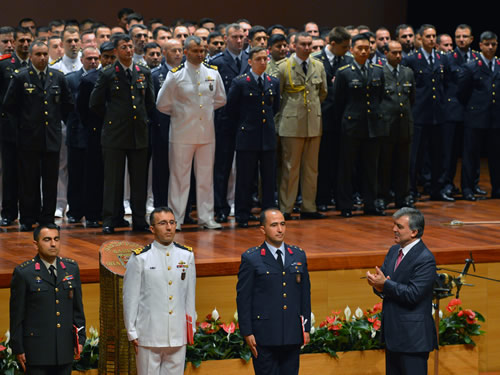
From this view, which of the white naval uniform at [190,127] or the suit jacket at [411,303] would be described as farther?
the white naval uniform at [190,127]

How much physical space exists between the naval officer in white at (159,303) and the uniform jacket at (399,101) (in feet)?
12.6

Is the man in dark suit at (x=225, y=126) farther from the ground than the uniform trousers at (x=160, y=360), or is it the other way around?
the man in dark suit at (x=225, y=126)

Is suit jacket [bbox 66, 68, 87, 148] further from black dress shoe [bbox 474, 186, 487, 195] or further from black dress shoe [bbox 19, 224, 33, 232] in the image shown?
black dress shoe [bbox 474, 186, 487, 195]

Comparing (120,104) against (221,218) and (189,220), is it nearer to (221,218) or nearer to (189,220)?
(189,220)

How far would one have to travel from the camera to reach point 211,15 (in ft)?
40.4

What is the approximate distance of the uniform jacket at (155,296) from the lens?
492cm

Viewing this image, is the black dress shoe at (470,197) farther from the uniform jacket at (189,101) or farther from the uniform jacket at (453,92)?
the uniform jacket at (189,101)

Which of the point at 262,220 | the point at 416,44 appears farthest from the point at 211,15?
the point at 262,220

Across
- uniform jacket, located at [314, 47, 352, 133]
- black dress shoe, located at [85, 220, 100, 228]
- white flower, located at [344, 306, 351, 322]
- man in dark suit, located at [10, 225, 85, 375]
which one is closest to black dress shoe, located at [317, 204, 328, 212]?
uniform jacket, located at [314, 47, 352, 133]

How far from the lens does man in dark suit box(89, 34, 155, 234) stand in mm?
7414

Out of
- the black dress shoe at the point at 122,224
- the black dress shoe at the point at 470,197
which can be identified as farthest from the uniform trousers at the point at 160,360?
the black dress shoe at the point at 470,197

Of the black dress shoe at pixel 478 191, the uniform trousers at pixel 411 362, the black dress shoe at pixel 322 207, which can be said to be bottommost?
the uniform trousers at pixel 411 362

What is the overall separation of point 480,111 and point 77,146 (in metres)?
3.90

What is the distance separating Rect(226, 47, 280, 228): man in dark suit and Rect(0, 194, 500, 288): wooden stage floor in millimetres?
286
